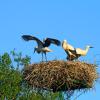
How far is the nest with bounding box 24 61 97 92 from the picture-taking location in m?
16.7

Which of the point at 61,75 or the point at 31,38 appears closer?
the point at 61,75

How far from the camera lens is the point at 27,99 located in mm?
27984

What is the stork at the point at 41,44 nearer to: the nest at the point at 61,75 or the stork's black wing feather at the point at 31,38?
the stork's black wing feather at the point at 31,38

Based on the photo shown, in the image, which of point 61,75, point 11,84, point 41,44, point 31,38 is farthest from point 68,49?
point 11,84

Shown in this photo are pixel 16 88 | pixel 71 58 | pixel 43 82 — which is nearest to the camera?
pixel 43 82

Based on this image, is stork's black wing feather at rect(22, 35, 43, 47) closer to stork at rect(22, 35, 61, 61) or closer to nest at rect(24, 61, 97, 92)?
stork at rect(22, 35, 61, 61)

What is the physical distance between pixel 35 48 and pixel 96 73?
2390mm

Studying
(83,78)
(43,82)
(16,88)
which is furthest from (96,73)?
(16,88)

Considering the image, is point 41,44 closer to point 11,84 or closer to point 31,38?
point 31,38

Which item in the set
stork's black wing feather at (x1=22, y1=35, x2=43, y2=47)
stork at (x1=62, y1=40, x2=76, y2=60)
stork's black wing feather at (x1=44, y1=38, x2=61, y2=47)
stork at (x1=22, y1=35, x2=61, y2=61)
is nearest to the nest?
stork's black wing feather at (x1=44, y1=38, x2=61, y2=47)

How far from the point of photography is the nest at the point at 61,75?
16.7m

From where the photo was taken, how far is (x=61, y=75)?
16750mm

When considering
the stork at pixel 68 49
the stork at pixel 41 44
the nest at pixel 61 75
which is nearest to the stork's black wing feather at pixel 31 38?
the stork at pixel 41 44

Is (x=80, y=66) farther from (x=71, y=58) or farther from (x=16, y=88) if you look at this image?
(x=16, y=88)
